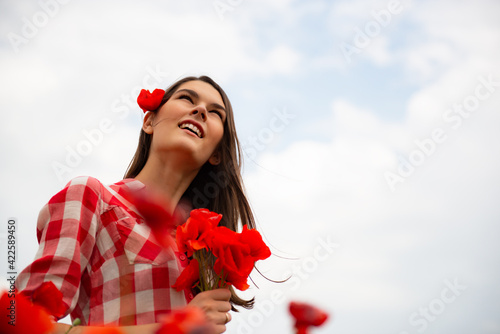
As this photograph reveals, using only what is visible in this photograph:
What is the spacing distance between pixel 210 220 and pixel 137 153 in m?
1.10

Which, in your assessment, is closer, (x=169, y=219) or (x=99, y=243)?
(x=169, y=219)

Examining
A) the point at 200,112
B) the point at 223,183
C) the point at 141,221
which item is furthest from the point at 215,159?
the point at 141,221

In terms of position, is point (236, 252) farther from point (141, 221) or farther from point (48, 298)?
point (48, 298)

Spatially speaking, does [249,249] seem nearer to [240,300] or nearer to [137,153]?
[240,300]

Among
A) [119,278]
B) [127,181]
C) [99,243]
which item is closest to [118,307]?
[119,278]

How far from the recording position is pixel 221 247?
163cm

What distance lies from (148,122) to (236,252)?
1171 mm

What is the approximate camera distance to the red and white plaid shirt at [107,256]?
1.70m

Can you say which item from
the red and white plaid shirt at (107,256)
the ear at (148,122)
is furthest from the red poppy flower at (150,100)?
the red and white plaid shirt at (107,256)

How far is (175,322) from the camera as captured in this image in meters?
0.51

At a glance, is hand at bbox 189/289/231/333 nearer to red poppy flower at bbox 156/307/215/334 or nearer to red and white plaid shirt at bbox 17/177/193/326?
red and white plaid shirt at bbox 17/177/193/326

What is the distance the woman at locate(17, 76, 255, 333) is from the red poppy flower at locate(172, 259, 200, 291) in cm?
7

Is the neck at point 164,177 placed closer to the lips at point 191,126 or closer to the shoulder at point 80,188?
the lips at point 191,126

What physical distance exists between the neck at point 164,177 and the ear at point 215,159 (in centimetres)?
30
